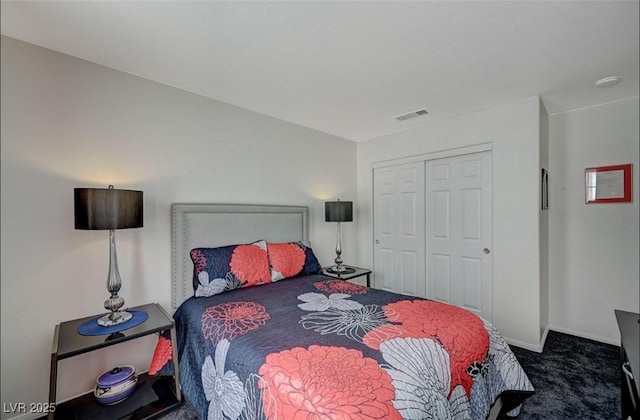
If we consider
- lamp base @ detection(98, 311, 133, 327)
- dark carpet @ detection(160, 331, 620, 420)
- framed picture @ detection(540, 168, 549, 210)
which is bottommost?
dark carpet @ detection(160, 331, 620, 420)

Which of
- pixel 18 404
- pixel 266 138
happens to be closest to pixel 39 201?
pixel 18 404

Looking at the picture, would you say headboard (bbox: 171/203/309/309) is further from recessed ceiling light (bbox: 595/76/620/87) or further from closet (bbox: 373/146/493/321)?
recessed ceiling light (bbox: 595/76/620/87)

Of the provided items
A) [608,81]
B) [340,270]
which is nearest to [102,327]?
[340,270]

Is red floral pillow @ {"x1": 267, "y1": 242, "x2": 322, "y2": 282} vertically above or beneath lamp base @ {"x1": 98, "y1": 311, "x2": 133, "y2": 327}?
above

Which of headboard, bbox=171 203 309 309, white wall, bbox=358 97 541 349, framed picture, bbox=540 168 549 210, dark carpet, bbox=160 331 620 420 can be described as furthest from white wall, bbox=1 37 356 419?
framed picture, bbox=540 168 549 210

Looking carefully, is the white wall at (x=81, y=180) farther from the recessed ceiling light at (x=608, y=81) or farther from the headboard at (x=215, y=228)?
the recessed ceiling light at (x=608, y=81)

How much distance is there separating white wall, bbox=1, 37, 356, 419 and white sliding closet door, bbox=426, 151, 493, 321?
7.20 ft

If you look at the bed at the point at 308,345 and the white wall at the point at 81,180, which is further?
the white wall at the point at 81,180

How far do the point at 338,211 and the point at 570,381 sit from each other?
7.71ft

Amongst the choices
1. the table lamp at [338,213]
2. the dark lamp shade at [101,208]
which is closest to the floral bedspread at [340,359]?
the dark lamp shade at [101,208]

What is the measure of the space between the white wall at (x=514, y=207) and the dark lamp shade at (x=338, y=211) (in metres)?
1.35

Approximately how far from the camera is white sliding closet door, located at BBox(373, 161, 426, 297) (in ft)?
11.2

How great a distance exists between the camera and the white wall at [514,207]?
251cm

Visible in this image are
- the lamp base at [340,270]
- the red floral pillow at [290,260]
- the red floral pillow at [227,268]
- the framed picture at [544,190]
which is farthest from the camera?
the lamp base at [340,270]
